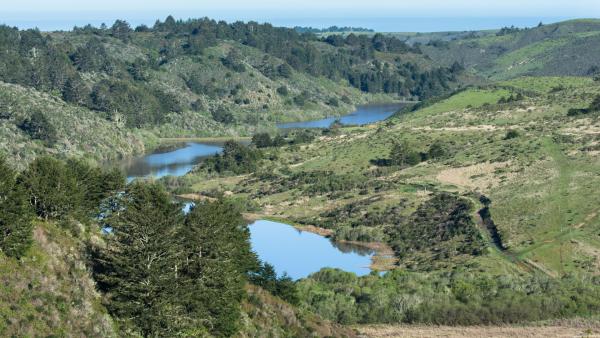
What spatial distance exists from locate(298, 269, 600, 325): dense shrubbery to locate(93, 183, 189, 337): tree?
17.6 meters

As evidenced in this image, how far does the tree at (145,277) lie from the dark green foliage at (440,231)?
4219cm

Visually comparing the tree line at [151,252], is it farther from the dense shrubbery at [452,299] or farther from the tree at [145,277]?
the dense shrubbery at [452,299]

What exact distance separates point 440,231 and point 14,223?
55.5 m

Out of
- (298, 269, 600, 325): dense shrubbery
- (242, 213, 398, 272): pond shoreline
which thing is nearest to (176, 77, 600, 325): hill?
(298, 269, 600, 325): dense shrubbery

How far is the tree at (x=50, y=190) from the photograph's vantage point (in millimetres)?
43312

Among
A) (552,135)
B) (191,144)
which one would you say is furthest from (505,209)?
(191,144)

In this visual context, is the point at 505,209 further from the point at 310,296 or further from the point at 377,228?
the point at 310,296

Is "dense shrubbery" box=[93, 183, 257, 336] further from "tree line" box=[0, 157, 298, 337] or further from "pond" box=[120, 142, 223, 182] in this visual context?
"pond" box=[120, 142, 223, 182]

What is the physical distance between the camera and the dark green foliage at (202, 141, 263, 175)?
128m

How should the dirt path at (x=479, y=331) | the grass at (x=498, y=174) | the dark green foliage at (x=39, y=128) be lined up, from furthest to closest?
the dark green foliage at (x=39, y=128) → the grass at (x=498, y=174) → the dirt path at (x=479, y=331)

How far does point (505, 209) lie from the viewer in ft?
284

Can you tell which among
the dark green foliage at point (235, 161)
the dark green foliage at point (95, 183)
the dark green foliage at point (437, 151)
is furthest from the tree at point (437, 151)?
the dark green foliage at point (95, 183)

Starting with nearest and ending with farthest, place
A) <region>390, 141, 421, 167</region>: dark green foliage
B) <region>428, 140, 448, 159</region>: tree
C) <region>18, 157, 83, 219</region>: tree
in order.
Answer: <region>18, 157, 83, 219</region>: tree
<region>390, 141, 421, 167</region>: dark green foliage
<region>428, 140, 448, 159</region>: tree

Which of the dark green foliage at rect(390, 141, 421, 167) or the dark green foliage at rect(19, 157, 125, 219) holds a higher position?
the dark green foliage at rect(19, 157, 125, 219)
